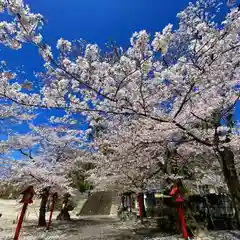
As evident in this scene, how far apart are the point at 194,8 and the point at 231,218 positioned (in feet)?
41.2

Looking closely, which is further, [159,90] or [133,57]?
[159,90]

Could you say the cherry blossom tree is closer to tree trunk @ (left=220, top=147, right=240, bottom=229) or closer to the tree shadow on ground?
tree trunk @ (left=220, top=147, right=240, bottom=229)

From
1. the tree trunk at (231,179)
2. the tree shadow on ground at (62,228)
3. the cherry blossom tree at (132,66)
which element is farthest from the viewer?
the tree shadow on ground at (62,228)

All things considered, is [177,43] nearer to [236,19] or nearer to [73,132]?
[236,19]

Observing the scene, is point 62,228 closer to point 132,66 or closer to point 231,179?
point 231,179

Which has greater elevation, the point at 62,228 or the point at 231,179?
the point at 231,179

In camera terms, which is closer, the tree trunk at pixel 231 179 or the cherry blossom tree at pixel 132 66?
the cherry blossom tree at pixel 132 66

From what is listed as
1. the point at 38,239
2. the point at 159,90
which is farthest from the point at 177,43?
the point at 38,239

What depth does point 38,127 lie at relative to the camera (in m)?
16.5

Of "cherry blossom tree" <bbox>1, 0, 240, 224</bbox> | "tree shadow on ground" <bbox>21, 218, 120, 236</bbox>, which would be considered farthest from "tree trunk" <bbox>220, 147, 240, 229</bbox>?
"tree shadow on ground" <bbox>21, 218, 120, 236</bbox>

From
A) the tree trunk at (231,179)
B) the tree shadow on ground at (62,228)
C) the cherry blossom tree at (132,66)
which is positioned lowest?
the tree shadow on ground at (62,228)

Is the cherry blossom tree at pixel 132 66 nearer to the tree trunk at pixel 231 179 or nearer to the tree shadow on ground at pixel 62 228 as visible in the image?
the tree trunk at pixel 231 179

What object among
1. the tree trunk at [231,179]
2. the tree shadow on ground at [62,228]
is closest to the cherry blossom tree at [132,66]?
the tree trunk at [231,179]

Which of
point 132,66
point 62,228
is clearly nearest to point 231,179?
point 132,66
